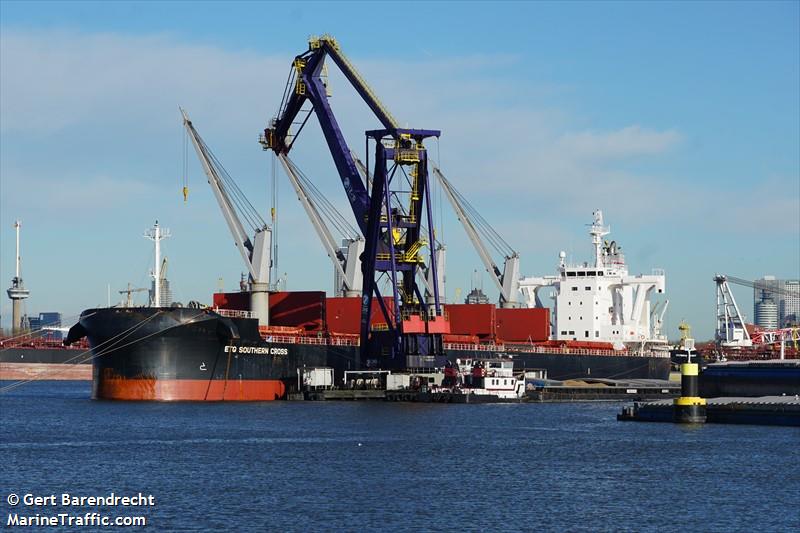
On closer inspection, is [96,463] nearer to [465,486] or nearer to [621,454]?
[465,486]

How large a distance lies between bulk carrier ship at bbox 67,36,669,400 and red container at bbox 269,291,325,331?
0.19ft

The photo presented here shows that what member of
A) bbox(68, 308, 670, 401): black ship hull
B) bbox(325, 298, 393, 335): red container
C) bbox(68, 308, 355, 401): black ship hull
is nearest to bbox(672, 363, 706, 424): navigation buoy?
bbox(68, 308, 670, 401): black ship hull

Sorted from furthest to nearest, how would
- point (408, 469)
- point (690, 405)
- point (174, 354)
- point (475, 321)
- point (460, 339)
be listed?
point (475, 321), point (460, 339), point (174, 354), point (690, 405), point (408, 469)

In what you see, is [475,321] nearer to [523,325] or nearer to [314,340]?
[523,325]

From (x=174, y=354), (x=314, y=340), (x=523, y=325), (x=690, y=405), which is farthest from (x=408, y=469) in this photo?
(x=523, y=325)

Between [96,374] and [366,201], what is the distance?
671 inches

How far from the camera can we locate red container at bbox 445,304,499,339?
8312 cm

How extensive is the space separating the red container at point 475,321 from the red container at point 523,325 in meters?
3.18

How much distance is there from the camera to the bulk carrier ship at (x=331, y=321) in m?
64.1

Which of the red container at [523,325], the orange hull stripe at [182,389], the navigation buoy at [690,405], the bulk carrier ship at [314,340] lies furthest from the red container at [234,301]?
the navigation buoy at [690,405]

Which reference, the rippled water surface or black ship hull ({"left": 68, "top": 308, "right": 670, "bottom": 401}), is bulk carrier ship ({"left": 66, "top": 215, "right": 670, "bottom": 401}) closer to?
black ship hull ({"left": 68, "top": 308, "right": 670, "bottom": 401})

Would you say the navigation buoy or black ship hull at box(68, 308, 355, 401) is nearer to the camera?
the navigation buoy

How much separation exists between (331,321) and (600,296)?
24.4m

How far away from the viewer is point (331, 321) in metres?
79.3
